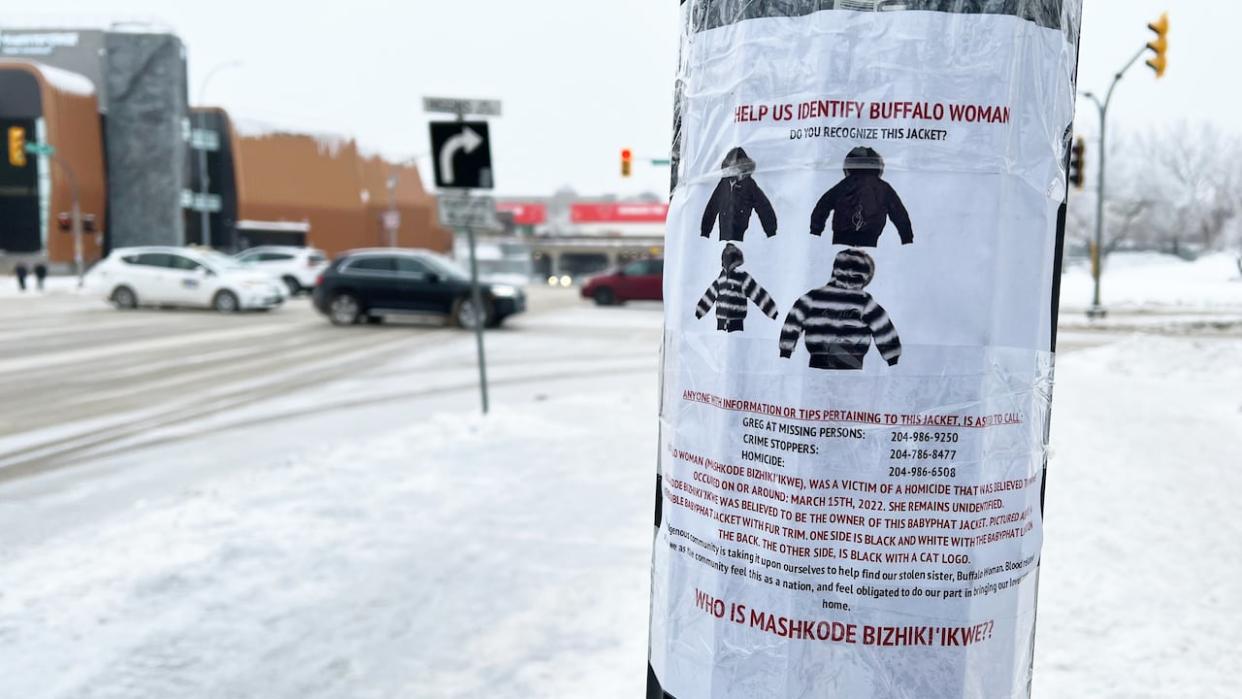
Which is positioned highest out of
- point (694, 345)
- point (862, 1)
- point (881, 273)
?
point (862, 1)

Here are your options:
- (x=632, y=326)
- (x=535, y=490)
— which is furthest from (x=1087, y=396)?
(x=632, y=326)

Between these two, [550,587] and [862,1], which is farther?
[550,587]

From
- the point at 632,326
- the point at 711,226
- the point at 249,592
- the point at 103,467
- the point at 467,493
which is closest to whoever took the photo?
the point at 711,226

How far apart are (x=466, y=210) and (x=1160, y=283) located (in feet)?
127

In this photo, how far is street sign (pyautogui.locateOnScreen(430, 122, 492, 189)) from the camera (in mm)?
7785

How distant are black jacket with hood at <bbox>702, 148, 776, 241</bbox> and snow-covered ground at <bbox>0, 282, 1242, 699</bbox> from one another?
2.21 metres

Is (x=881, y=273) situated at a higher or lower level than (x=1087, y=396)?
higher

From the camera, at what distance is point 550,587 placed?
14.5 feet

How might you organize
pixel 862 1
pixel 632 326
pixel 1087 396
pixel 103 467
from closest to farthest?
pixel 862 1
pixel 103 467
pixel 1087 396
pixel 632 326

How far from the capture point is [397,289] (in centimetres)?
1872

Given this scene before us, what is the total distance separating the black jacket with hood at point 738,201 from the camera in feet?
5.50

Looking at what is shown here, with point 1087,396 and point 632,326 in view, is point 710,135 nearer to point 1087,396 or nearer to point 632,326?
point 1087,396

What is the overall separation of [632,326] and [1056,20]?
64.6ft

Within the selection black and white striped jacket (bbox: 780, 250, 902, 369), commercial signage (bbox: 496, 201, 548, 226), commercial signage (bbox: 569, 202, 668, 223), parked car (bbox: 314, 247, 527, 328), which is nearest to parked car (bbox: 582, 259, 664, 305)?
parked car (bbox: 314, 247, 527, 328)
